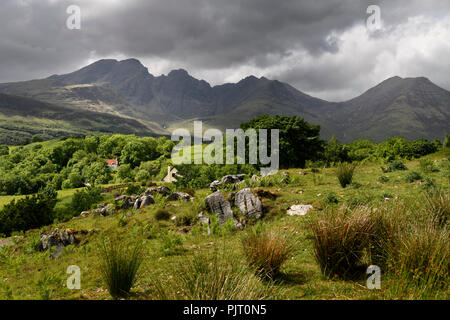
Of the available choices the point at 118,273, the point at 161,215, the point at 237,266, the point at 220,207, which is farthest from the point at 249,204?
the point at 118,273

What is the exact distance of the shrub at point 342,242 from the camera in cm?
448

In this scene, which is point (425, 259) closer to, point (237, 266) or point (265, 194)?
point (237, 266)

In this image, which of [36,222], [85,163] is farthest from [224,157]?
[85,163]

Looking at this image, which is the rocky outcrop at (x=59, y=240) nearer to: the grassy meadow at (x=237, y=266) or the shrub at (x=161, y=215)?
the grassy meadow at (x=237, y=266)

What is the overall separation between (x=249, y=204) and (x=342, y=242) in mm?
6972

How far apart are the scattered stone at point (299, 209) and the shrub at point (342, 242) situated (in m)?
5.24

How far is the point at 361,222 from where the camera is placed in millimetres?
4551

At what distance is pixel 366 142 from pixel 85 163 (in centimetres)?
8015

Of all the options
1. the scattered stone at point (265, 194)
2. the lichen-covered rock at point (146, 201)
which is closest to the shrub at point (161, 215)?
the lichen-covered rock at point (146, 201)

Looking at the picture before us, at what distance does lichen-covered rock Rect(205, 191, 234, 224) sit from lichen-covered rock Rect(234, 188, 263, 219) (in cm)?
56

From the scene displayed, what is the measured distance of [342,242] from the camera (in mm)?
4473

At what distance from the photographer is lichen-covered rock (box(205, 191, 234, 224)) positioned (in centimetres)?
1113

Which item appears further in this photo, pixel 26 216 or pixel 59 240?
pixel 26 216
